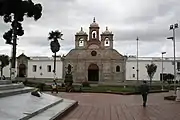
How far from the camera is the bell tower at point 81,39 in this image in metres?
82.2

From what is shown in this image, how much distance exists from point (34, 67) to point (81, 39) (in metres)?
13.6

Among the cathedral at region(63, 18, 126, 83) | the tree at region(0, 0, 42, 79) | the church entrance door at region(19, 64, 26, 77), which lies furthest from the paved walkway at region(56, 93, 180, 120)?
the church entrance door at region(19, 64, 26, 77)

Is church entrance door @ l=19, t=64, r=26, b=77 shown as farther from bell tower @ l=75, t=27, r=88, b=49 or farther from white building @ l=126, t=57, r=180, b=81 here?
white building @ l=126, t=57, r=180, b=81

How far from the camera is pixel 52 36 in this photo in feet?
241

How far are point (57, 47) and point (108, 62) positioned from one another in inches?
613

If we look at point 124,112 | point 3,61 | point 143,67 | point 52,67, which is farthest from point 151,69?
point 124,112

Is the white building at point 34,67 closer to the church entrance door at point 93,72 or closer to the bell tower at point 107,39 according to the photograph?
the church entrance door at point 93,72

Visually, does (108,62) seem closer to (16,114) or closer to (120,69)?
(120,69)

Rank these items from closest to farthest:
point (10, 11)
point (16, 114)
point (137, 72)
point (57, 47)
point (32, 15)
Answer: point (16, 114)
point (10, 11)
point (32, 15)
point (57, 47)
point (137, 72)

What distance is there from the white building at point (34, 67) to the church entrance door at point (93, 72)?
816 centimetres

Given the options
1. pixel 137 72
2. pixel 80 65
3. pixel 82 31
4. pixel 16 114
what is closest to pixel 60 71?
pixel 80 65

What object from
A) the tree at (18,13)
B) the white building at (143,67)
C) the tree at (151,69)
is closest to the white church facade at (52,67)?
the white building at (143,67)

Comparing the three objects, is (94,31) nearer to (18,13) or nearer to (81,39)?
(81,39)

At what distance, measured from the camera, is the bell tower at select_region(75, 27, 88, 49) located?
8225cm
